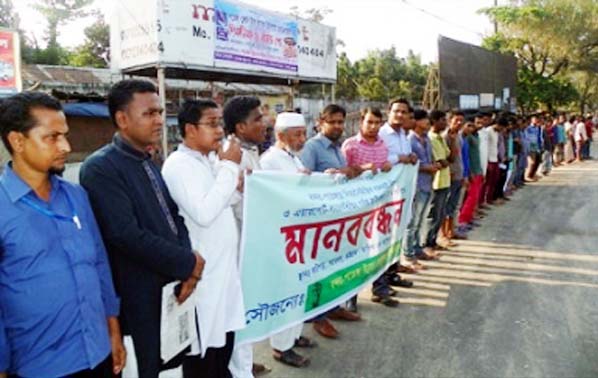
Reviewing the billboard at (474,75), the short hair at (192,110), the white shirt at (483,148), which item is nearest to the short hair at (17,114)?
the short hair at (192,110)

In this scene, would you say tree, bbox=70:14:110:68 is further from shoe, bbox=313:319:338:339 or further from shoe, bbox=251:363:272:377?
shoe, bbox=251:363:272:377

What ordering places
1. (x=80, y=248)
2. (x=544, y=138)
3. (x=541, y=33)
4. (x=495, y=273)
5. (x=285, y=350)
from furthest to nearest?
(x=541, y=33) < (x=544, y=138) < (x=495, y=273) < (x=285, y=350) < (x=80, y=248)

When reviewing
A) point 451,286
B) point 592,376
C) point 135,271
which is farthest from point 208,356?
point 451,286

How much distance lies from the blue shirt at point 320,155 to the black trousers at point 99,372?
7.82 ft

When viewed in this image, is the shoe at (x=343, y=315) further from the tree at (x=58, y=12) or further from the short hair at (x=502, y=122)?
the tree at (x=58, y=12)

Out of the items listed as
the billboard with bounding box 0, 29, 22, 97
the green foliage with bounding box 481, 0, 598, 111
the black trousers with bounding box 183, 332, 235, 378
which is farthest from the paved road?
the green foliage with bounding box 481, 0, 598, 111

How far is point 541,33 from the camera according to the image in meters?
27.2

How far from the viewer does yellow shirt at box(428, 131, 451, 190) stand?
6105 millimetres

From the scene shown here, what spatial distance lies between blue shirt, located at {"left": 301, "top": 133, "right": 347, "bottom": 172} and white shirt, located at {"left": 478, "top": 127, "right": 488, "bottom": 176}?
16.2 ft

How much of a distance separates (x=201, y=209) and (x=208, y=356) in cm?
80

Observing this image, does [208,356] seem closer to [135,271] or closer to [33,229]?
[135,271]

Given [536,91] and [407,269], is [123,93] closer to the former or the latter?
[407,269]

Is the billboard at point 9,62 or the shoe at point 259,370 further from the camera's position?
the billboard at point 9,62

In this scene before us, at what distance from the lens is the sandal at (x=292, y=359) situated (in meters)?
3.34
